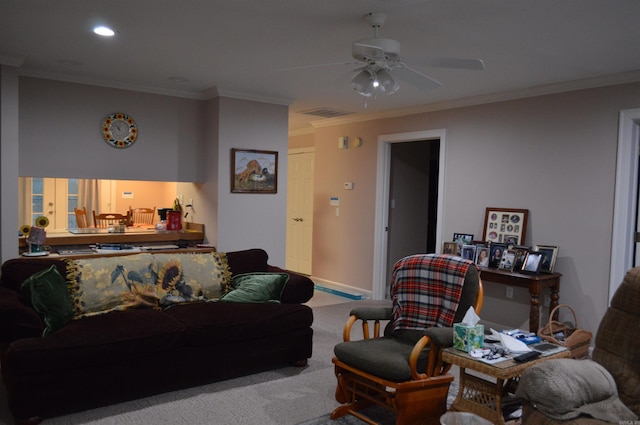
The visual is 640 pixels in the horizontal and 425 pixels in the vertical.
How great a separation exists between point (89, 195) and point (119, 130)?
9.16ft

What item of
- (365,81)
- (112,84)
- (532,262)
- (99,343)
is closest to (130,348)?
(99,343)

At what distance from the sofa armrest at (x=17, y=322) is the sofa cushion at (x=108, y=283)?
44cm

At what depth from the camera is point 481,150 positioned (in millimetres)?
5250

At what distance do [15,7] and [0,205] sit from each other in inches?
74.6

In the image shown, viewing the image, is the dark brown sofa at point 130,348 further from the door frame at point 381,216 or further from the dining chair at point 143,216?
the dining chair at point 143,216

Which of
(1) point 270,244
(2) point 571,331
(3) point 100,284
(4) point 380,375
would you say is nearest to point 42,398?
(3) point 100,284

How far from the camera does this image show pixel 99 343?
2.97 m

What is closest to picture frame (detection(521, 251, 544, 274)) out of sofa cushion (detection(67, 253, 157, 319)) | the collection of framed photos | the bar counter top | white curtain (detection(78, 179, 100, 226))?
the collection of framed photos

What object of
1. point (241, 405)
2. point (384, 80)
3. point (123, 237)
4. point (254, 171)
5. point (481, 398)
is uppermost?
point (384, 80)

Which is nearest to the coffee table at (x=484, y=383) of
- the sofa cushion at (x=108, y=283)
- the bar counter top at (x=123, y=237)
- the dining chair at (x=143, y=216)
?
the sofa cushion at (x=108, y=283)

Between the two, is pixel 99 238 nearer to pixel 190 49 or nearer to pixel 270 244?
pixel 270 244

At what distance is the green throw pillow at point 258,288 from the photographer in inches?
154

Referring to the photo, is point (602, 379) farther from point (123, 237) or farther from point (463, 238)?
point (123, 237)

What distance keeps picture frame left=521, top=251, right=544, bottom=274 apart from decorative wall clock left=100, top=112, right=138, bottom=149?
4035 mm
